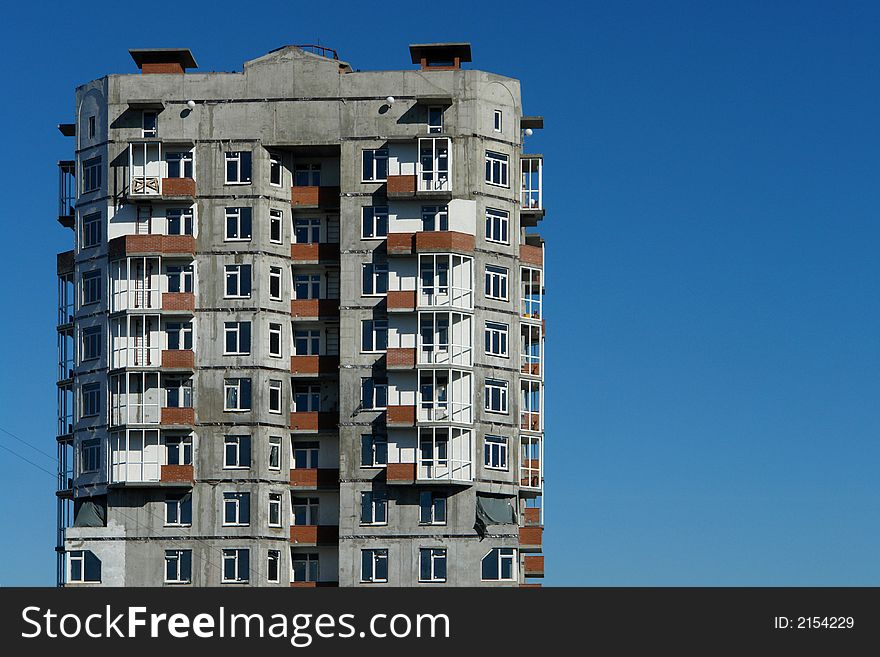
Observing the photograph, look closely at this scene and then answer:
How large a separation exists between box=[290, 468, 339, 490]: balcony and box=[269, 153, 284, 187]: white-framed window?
59.4 ft

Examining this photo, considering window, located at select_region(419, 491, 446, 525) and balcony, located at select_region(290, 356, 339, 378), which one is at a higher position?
balcony, located at select_region(290, 356, 339, 378)

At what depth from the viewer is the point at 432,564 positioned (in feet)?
460

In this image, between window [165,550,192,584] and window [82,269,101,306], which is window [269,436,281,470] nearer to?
window [165,550,192,584]

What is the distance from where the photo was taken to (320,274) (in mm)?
146625

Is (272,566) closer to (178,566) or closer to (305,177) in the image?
(178,566)

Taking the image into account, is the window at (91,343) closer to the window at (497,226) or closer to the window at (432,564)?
the window at (432,564)

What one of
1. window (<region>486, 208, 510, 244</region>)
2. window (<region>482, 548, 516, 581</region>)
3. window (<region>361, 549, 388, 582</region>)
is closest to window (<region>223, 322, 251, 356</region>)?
window (<region>361, 549, 388, 582</region>)

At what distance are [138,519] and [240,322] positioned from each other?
13.6 m

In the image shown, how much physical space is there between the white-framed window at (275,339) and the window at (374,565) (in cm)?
1370

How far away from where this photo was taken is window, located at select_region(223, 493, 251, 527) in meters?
142
